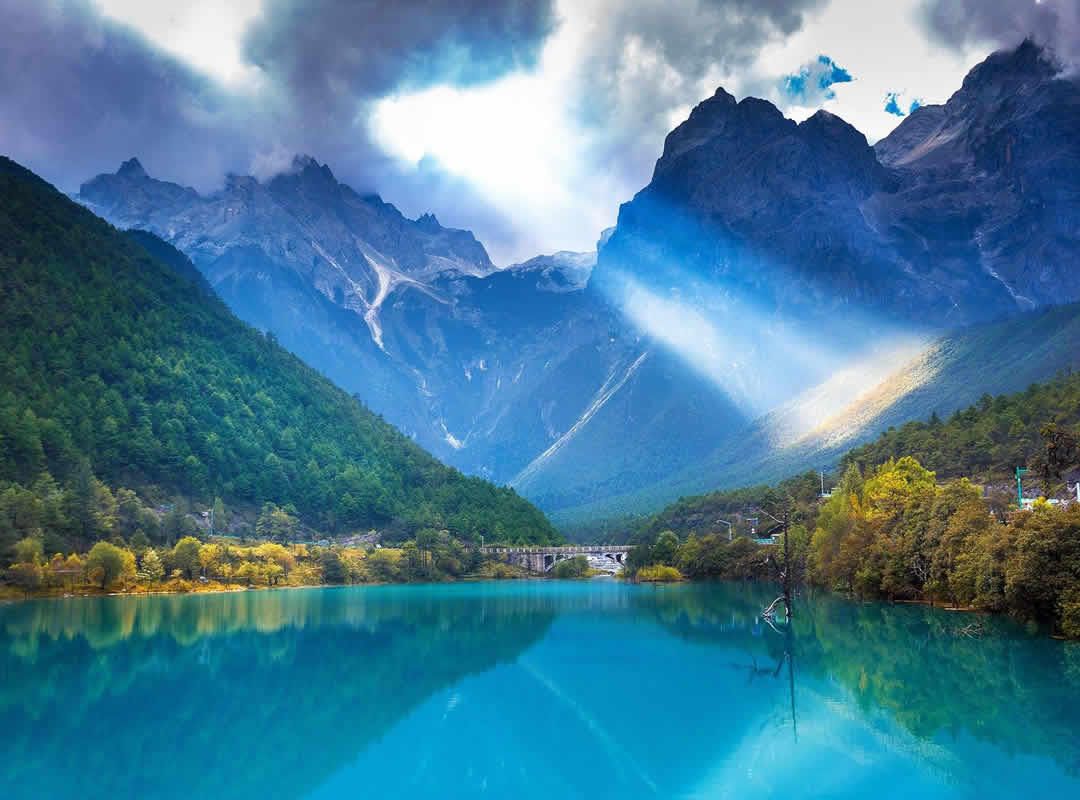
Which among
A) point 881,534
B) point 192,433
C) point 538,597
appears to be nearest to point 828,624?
point 881,534

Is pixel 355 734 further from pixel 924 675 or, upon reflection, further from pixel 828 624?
pixel 828 624

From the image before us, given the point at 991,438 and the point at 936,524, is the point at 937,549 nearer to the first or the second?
the point at 936,524

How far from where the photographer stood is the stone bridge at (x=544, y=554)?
156 meters

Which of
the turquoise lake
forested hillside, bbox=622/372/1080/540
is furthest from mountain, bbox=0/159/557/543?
the turquoise lake

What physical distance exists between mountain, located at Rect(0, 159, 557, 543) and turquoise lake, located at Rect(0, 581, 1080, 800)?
224 ft

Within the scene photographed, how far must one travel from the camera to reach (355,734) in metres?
26.8

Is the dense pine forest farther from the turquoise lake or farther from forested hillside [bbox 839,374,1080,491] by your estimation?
the turquoise lake

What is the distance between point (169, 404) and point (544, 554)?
6723cm

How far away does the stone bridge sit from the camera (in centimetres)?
15575

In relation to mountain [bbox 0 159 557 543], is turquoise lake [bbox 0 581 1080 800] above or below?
below

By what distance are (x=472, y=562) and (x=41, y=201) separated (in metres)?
99.7

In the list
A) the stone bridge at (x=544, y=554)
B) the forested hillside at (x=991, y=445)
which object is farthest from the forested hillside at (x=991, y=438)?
the stone bridge at (x=544, y=554)

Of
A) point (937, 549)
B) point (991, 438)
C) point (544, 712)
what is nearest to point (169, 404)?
point (991, 438)

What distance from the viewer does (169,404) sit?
138 metres
